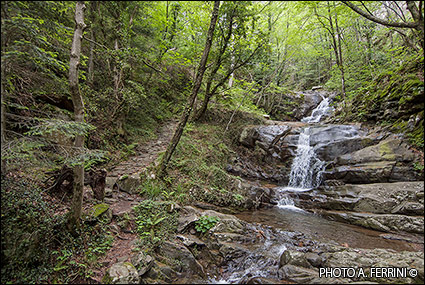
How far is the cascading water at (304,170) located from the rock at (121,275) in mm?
6794

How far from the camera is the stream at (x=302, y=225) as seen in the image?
3.91 metres

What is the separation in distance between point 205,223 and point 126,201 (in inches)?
99.3

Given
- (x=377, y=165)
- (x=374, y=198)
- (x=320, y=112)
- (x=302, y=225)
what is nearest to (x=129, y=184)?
(x=302, y=225)

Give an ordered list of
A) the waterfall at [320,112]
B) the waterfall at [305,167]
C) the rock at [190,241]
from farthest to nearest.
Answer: the waterfall at [320,112]
the waterfall at [305,167]
the rock at [190,241]

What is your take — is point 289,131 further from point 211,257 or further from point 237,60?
point 211,257

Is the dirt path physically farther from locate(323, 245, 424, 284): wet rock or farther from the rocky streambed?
locate(323, 245, 424, 284): wet rock

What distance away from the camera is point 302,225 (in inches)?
242

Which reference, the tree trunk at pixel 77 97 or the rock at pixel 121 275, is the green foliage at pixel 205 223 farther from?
the tree trunk at pixel 77 97

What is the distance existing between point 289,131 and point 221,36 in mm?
7601

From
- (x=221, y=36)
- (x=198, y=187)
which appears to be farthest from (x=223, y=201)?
(x=221, y=36)

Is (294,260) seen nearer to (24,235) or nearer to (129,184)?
(24,235)

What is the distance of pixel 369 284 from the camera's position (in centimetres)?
278

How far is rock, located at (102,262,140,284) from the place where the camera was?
112 inches

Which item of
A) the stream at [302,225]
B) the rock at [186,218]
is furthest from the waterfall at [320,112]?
the rock at [186,218]
